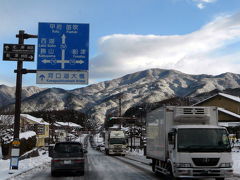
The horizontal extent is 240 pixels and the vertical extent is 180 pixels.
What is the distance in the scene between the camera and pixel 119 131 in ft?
154

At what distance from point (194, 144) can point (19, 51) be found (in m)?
12.3

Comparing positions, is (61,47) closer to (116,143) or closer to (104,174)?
(104,174)

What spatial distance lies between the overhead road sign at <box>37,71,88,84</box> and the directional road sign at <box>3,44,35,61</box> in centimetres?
128

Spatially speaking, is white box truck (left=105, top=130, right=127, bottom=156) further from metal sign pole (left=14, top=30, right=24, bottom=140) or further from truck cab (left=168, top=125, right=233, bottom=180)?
truck cab (left=168, top=125, right=233, bottom=180)

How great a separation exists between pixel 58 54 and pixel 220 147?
435 inches

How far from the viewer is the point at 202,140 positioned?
12.9m

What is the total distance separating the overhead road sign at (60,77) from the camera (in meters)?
19.8

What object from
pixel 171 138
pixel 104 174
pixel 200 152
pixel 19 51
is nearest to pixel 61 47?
pixel 19 51

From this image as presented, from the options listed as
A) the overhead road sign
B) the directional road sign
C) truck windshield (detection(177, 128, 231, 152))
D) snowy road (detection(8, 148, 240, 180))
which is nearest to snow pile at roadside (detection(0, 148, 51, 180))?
snowy road (detection(8, 148, 240, 180))

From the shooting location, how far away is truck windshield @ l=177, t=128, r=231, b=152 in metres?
12.7

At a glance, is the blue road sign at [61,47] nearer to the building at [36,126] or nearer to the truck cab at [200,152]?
the truck cab at [200,152]

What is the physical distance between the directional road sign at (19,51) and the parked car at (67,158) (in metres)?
5.87

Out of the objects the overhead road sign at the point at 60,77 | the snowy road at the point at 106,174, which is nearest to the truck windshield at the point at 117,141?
the snowy road at the point at 106,174

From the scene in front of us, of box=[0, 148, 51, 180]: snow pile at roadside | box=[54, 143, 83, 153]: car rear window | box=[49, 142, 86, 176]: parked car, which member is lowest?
box=[0, 148, 51, 180]: snow pile at roadside
